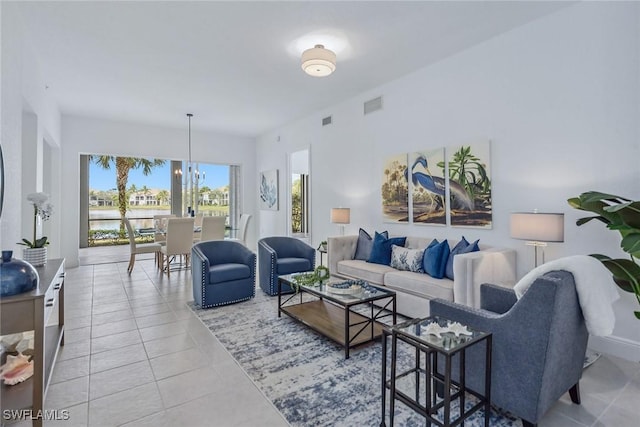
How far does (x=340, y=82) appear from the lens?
15.7ft

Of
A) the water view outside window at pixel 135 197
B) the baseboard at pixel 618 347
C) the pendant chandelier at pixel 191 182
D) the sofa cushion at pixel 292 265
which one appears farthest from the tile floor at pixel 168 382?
the water view outside window at pixel 135 197

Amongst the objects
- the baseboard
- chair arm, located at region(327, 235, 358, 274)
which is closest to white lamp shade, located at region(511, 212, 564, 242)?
the baseboard

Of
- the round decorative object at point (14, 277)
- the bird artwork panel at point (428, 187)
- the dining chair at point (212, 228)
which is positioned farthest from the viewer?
the dining chair at point (212, 228)

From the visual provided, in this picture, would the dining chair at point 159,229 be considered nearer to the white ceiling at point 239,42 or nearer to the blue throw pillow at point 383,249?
the white ceiling at point 239,42

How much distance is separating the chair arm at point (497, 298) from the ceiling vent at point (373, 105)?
345 cm

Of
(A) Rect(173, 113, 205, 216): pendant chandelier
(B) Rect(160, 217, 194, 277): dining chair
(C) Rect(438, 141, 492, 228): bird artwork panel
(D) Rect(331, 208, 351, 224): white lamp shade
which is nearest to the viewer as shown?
(C) Rect(438, 141, 492, 228): bird artwork panel

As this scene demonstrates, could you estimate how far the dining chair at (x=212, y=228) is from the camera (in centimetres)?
608

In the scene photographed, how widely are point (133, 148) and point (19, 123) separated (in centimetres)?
413

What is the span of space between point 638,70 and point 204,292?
476 cm

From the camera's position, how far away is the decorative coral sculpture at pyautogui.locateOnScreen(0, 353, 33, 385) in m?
1.99

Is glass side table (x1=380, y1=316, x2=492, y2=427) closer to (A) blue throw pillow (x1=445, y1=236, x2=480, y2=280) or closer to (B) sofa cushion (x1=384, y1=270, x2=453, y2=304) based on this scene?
(B) sofa cushion (x1=384, y1=270, x2=453, y2=304)

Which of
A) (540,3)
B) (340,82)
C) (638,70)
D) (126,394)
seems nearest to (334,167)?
(340,82)

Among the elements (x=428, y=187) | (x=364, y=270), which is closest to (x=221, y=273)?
(x=364, y=270)

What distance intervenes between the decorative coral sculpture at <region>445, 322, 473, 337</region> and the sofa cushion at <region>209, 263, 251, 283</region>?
2.94 metres
